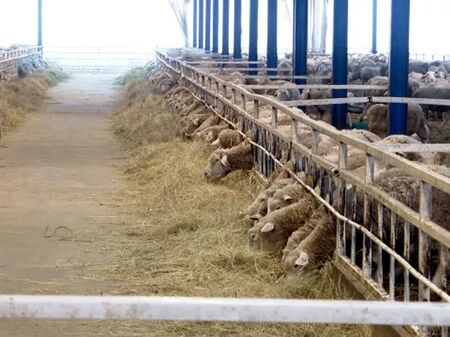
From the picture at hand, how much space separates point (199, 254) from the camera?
809 cm

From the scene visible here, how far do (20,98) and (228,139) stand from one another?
13.1 metres

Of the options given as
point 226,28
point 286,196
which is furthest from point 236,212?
point 226,28

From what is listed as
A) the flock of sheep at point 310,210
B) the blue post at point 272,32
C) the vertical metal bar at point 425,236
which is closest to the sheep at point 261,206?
the flock of sheep at point 310,210

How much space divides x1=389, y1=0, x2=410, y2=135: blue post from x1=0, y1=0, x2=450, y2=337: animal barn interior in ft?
0.06

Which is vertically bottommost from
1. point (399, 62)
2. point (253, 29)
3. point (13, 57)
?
point (399, 62)

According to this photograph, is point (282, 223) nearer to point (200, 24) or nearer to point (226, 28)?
point (226, 28)

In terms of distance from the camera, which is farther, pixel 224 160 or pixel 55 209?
pixel 224 160

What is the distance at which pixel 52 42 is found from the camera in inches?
2537

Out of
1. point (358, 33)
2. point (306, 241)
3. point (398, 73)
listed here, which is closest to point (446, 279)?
point (306, 241)

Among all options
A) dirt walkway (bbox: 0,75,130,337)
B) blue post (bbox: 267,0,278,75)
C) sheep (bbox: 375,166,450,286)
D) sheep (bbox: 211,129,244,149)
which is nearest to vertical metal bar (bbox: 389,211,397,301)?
sheep (bbox: 375,166,450,286)

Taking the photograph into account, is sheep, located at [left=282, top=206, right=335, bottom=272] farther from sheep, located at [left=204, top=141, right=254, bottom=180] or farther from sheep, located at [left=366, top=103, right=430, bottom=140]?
sheep, located at [left=366, top=103, right=430, bottom=140]

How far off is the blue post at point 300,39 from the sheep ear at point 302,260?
47.7ft

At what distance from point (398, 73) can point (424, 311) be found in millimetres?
10545

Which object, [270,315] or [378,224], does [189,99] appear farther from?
[270,315]
